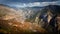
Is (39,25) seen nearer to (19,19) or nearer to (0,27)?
(19,19)

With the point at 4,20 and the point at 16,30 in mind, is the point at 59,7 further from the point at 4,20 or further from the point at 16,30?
the point at 4,20

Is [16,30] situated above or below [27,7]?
below

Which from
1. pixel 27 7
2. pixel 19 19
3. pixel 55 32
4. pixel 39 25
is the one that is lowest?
pixel 55 32

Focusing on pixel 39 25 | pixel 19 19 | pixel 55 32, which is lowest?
pixel 55 32

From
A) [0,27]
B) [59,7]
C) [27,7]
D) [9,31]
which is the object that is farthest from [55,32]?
[0,27]

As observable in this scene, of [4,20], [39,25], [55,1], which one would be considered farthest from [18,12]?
[55,1]

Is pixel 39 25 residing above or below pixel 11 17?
below

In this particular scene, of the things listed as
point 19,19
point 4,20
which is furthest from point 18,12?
point 4,20
